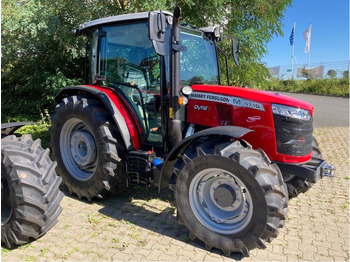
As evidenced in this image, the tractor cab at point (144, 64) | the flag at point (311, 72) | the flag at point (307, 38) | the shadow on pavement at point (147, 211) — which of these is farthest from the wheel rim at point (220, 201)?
the flag at point (307, 38)

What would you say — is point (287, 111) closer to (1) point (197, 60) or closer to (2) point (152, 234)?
(1) point (197, 60)

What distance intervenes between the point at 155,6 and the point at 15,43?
11.9 feet

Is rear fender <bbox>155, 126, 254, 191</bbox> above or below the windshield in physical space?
below

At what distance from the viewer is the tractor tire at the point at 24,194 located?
2.65 meters

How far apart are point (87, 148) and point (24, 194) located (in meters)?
1.39

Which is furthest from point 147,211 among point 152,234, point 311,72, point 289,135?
point 311,72

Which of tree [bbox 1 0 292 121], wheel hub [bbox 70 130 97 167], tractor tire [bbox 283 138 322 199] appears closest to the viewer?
tractor tire [bbox 283 138 322 199]

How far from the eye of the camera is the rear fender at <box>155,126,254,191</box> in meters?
2.77

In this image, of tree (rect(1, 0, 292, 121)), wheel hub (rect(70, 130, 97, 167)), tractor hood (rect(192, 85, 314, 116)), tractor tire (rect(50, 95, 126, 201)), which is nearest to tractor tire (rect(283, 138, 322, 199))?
tractor hood (rect(192, 85, 314, 116))

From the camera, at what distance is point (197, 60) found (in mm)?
3824

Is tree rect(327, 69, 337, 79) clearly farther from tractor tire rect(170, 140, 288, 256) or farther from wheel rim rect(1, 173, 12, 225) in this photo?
wheel rim rect(1, 173, 12, 225)

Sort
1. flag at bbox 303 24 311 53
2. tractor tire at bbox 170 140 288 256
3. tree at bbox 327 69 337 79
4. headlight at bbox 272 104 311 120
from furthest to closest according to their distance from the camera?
flag at bbox 303 24 311 53 < tree at bbox 327 69 337 79 < headlight at bbox 272 104 311 120 < tractor tire at bbox 170 140 288 256

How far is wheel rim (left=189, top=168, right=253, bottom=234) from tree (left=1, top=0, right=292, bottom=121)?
458 centimetres

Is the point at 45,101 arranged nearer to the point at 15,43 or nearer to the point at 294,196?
the point at 15,43
